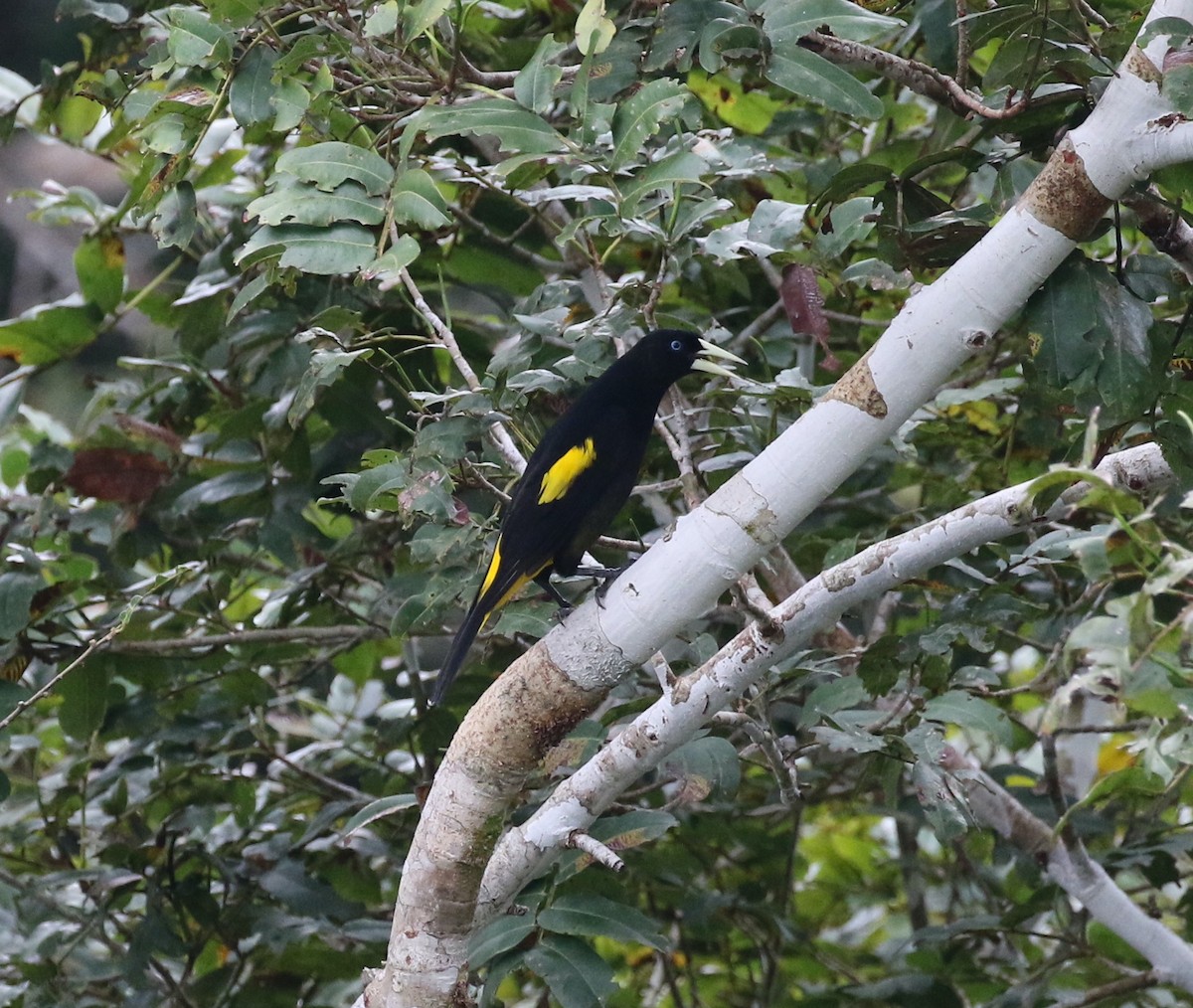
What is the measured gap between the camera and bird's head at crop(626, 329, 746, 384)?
255 centimetres

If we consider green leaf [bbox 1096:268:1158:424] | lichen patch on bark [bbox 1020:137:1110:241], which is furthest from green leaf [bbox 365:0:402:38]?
green leaf [bbox 1096:268:1158:424]

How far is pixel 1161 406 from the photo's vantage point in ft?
6.68

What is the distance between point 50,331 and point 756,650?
211 centimetres

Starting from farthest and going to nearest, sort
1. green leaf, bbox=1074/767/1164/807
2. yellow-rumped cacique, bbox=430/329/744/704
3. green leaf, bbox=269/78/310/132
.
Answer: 1. yellow-rumped cacique, bbox=430/329/744/704
2. green leaf, bbox=269/78/310/132
3. green leaf, bbox=1074/767/1164/807

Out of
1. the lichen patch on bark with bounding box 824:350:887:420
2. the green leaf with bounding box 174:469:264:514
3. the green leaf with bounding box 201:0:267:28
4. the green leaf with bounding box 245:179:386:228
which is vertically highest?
the lichen patch on bark with bounding box 824:350:887:420

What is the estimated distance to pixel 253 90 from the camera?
2135 mm

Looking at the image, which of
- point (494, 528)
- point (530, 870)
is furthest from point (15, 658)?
point (530, 870)

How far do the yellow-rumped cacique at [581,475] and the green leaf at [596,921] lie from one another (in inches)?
17.2

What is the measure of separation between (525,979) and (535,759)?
232cm

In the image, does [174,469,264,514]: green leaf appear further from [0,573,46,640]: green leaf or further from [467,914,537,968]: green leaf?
[467,914,537,968]: green leaf

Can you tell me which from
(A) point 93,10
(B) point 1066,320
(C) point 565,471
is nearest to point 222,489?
(C) point 565,471

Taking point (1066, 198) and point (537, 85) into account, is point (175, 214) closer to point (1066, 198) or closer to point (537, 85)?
point (537, 85)

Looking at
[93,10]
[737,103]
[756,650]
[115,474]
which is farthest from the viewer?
[737,103]

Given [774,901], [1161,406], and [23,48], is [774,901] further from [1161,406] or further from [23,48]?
[23,48]
